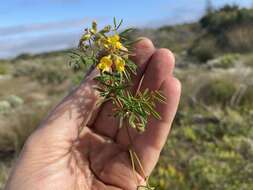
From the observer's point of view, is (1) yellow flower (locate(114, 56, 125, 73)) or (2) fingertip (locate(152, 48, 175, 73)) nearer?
(1) yellow flower (locate(114, 56, 125, 73))

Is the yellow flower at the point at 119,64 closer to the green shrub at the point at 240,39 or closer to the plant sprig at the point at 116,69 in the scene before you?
the plant sprig at the point at 116,69

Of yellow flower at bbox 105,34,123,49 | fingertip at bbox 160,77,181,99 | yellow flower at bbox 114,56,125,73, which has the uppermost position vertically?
yellow flower at bbox 105,34,123,49

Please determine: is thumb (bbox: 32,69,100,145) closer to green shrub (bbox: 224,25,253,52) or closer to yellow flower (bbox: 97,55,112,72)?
yellow flower (bbox: 97,55,112,72)

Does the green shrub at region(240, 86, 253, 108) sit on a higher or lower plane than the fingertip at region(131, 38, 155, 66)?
lower

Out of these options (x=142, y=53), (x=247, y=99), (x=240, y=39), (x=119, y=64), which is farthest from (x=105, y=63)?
(x=240, y=39)

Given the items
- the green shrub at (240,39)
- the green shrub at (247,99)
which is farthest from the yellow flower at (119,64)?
the green shrub at (240,39)

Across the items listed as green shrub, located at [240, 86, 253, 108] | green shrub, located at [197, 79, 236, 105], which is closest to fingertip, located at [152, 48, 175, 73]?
green shrub, located at [240, 86, 253, 108]

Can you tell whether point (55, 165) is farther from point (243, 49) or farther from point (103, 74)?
point (243, 49)

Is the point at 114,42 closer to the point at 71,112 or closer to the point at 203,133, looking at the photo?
the point at 71,112
